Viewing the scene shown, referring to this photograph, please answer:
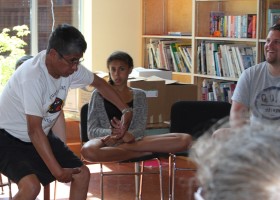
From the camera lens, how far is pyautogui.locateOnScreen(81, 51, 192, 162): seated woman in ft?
12.0

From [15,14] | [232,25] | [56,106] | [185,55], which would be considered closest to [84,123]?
[56,106]

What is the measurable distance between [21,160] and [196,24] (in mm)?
3375

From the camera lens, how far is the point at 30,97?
2.81 m

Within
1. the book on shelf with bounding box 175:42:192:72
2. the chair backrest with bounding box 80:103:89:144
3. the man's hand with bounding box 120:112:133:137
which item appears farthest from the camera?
the book on shelf with bounding box 175:42:192:72

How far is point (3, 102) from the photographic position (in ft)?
9.91

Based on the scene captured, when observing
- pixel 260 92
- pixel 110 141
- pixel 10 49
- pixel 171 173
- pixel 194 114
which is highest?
pixel 10 49

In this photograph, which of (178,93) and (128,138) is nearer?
(128,138)

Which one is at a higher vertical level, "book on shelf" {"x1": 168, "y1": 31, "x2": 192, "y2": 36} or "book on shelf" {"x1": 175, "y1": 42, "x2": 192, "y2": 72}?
"book on shelf" {"x1": 168, "y1": 31, "x2": 192, "y2": 36}

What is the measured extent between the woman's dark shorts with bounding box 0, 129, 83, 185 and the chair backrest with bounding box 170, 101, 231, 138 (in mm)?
1155

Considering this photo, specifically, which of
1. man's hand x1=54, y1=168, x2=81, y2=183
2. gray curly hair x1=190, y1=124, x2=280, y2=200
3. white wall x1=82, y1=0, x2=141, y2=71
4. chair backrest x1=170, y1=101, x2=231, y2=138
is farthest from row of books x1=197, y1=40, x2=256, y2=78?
gray curly hair x1=190, y1=124, x2=280, y2=200

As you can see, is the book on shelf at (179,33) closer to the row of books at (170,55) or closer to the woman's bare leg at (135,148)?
the row of books at (170,55)

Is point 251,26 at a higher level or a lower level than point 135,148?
higher

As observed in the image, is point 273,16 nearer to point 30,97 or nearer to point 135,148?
point 135,148

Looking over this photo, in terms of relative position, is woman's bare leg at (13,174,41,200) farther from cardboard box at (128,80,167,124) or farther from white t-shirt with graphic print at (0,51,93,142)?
cardboard box at (128,80,167,124)
